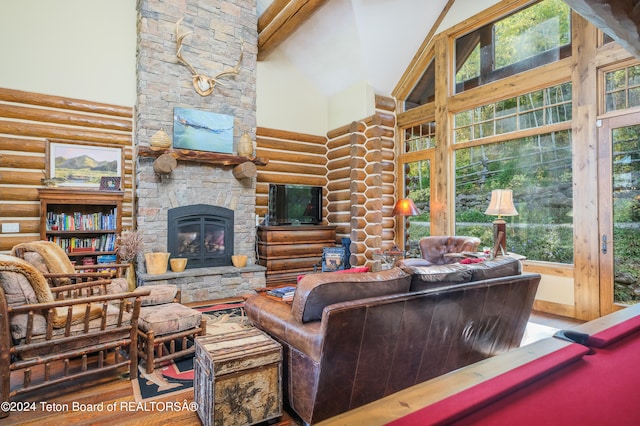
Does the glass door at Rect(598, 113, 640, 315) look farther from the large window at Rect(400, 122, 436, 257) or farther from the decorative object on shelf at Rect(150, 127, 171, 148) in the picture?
the decorative object on shelf at Rect(150, 127, 171, 148)

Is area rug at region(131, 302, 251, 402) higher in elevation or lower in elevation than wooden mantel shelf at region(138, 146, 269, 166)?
lower

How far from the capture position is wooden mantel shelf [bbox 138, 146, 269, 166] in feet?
15.6

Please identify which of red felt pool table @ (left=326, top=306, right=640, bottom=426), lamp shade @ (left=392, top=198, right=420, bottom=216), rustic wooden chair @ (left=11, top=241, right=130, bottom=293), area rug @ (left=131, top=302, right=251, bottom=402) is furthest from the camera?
lamp shade @ (left=392, top=198, right=420, bottom=216)

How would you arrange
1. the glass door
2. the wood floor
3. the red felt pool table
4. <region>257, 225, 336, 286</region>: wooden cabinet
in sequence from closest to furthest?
the red felt pool table, the wood floor, the glass door, <region>257, 225, 336, 286</region>: wooden cabinet

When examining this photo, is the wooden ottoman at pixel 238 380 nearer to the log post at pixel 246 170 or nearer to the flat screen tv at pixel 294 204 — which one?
the log post at pixel 246 170

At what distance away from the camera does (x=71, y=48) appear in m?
4.80

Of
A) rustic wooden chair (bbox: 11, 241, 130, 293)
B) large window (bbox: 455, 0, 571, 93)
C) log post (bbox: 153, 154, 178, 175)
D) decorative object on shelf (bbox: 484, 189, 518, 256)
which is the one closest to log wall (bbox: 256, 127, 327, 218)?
log post (bbox: 153, 154, 178, 175)

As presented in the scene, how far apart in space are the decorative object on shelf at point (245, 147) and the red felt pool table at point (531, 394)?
499 cm

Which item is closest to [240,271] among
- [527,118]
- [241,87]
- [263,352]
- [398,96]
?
[241,87]

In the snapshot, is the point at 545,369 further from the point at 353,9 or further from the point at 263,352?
the point at 353,9

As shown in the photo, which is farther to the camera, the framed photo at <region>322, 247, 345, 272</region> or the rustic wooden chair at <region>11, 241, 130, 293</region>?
the framed photo at <region>322, 247, 345, 272</region>

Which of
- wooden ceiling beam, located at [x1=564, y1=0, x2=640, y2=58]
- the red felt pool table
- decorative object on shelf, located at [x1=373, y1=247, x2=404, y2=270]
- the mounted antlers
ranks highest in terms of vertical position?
the mounted antlers

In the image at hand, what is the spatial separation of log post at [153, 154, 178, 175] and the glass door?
563 centimetres

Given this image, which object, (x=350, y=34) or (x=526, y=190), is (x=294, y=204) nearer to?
(x=350, y=34)
